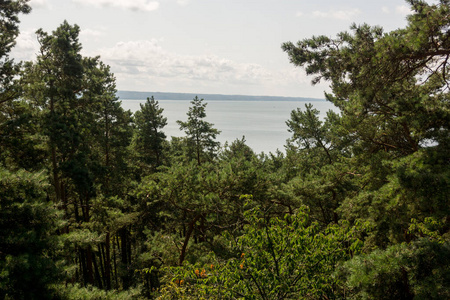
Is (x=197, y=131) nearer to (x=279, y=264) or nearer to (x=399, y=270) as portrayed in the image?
A: (x=279, y=264)

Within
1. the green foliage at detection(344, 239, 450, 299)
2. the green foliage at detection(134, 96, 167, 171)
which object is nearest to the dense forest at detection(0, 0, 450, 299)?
the green foliage at detection(344, 239, 450, 299)

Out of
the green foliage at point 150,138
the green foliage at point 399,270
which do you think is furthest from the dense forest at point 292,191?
the green foliage at point 150,138

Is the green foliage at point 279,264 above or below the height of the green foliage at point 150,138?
below

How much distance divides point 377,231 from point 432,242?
2829 millimetres

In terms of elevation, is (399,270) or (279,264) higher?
(279,264)

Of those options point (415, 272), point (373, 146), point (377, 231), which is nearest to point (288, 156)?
point (373, 146)

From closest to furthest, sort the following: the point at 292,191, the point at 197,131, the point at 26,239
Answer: the point at 26,239, the point at 292,191, the point at 197,131

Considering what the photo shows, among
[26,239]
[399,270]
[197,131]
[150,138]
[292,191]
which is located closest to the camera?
[399,270]

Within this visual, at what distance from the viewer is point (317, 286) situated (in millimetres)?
5152

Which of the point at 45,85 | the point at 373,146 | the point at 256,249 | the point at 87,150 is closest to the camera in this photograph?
the point at 256,249

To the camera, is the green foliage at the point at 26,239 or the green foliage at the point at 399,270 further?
the green foliage at the point at 26,239

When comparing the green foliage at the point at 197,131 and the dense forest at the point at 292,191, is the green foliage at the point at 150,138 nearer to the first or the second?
the green foliage at the point at 197,131

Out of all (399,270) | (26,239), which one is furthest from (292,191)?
(26,239)

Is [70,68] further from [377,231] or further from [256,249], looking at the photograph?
[377,231]
